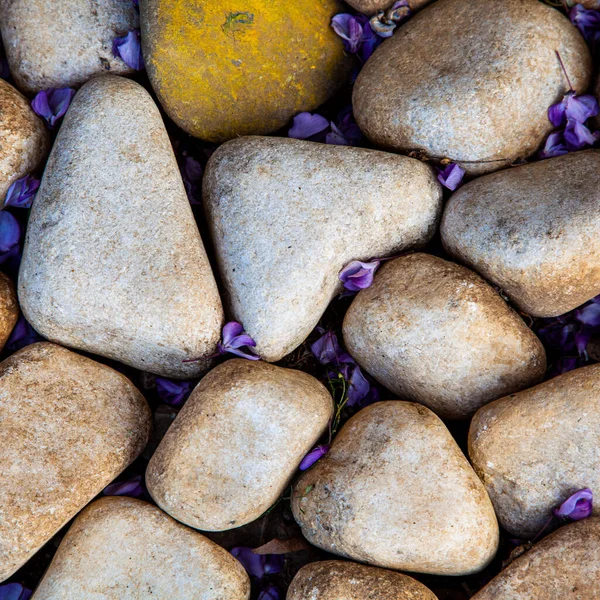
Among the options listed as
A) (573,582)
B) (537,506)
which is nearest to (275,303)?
(537,506)

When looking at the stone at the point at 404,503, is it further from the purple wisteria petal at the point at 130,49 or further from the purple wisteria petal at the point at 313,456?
the purple wisteria petal at the point at 130,49

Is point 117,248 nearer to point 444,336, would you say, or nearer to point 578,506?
point 444,336

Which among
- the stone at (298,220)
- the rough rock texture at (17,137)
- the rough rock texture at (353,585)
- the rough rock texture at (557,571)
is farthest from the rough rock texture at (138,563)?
the rough rock texture at (17,137)

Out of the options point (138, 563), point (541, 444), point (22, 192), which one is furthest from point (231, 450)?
point (22, 192)

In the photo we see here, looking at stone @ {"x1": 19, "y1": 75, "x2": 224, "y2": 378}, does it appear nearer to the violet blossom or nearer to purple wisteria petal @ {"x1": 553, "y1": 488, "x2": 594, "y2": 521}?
the violet blossom

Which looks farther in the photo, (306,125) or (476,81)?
(306,125)

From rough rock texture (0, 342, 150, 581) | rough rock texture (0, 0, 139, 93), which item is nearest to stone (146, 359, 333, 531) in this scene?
rough rock texture (0, 342, 150, 581)
